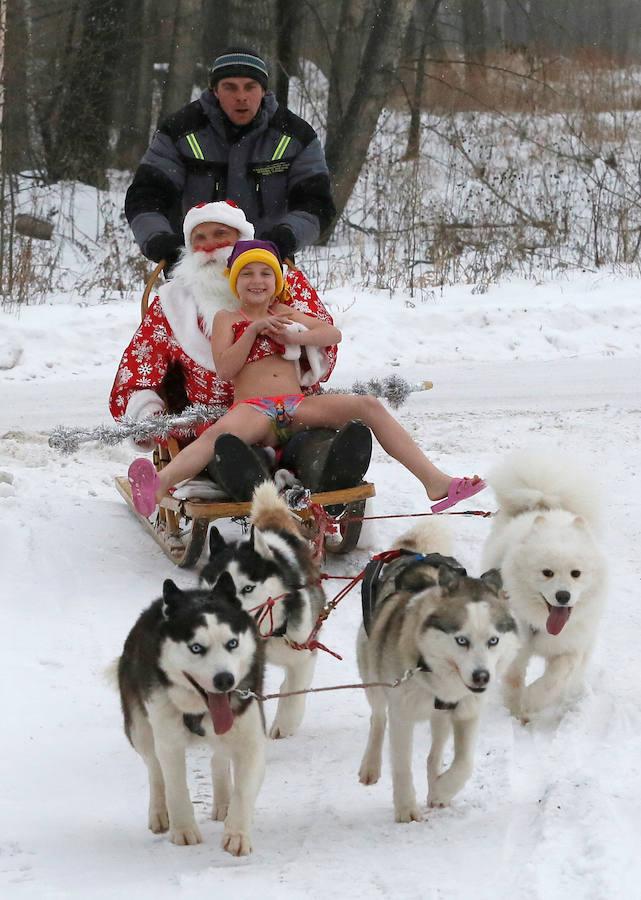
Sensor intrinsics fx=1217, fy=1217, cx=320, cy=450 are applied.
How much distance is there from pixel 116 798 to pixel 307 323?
2.47m

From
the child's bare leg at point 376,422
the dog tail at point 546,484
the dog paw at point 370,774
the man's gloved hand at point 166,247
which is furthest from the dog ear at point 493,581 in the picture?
the man's gloved hand at point 166,247

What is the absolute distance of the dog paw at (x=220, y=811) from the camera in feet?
10.3

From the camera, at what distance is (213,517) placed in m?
4.85

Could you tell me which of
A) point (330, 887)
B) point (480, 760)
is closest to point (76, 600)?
point (480, 760)

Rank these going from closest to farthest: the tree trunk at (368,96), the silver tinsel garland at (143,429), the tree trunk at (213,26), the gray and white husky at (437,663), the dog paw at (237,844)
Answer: the dog paw at (237,844) → the gray and white husky at (437,663) → the silver tinsel garland at (143,429) → the tree trunk at (368,96) → the tree trunk at (213,26)

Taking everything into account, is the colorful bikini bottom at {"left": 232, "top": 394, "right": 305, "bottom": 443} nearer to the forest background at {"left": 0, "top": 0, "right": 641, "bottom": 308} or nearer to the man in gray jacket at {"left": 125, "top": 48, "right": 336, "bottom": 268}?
the man in gray jacket at {"left": 125, "top": 48, "right": 336, "bottom": 268}

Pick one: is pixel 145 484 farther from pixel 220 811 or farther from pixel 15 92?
pixel 15 92

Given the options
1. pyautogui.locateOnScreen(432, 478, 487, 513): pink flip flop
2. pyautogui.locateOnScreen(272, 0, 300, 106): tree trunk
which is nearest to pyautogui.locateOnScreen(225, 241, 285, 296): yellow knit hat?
pyautogui.locateOnScreen(432, 478, 487, 513): pink flip flop

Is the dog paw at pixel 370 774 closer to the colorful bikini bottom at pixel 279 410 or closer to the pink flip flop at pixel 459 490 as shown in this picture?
the pink flip flop at pixel 459 490

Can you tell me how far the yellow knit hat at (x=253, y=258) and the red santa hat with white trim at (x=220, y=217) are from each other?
0.19 meters

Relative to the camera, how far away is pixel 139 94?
18.4 m

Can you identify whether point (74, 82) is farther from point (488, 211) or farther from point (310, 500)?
point (310, 500)

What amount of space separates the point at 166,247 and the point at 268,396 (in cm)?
103

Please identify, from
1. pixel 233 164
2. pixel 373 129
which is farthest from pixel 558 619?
pixel 373 129
